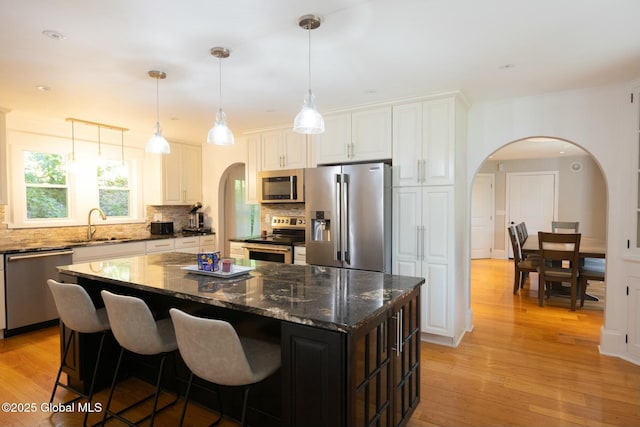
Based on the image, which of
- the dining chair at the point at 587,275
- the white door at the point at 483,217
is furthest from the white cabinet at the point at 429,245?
the white door at the point at 483,217

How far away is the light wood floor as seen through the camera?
87.9 inches

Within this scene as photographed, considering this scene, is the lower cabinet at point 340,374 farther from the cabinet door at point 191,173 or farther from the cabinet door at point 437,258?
the cabinet door at point 191,173

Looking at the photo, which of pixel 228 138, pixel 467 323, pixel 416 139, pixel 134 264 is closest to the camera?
pixel 228 138

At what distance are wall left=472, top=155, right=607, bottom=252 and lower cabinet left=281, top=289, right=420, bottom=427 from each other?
649 cm

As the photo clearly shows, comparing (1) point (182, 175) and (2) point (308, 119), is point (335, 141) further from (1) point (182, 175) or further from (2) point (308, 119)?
(1) point (182, 175)

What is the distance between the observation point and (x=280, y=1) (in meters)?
1.80

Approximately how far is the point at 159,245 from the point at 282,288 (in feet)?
11.9

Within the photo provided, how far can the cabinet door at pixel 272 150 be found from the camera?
457 cm

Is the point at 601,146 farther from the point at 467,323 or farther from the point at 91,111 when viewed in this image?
the point at 91,111

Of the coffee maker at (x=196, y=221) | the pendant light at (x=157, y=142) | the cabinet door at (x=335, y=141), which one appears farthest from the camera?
the coffee maker at (x=196, y=221)

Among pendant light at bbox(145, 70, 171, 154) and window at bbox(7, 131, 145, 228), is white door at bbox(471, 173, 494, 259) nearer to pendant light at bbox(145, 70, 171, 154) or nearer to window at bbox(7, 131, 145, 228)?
window at bbox(7, 131, 145, 228)

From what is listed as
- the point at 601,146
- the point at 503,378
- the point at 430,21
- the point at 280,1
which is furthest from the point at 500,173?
the point at 280,1

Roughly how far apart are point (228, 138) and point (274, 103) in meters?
1.36

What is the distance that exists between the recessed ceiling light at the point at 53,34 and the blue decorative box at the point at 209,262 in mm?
1585
